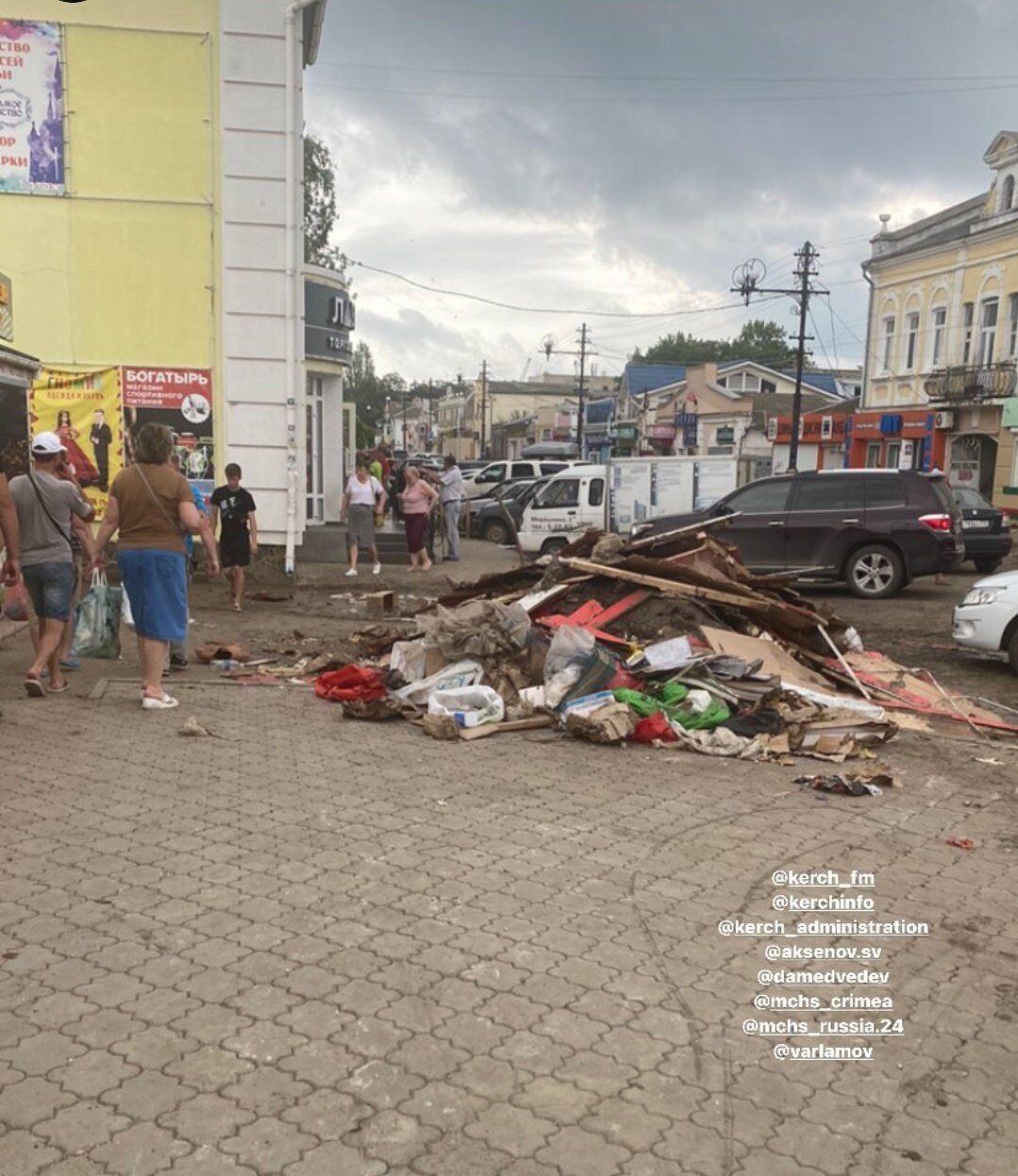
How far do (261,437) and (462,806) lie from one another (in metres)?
9.71

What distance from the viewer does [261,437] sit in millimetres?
13625

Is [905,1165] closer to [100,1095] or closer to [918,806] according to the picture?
[100,1095]

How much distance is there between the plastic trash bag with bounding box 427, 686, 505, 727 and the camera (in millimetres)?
6559

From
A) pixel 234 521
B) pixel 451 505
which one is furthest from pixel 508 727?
pixel 451 505

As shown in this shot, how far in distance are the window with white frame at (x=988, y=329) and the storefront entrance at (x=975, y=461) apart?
265 cm

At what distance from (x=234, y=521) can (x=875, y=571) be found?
A: 29.1 ft

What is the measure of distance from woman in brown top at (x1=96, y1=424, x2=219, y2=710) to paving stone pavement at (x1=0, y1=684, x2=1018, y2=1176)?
3.40 feet

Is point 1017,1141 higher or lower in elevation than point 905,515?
lower

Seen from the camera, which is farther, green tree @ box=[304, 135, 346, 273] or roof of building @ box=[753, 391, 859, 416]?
roof of building @ box=[753, 391, 859, 416]

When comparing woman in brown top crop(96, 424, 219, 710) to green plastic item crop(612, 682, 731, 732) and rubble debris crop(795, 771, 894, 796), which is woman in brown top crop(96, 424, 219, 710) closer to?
green plastic item crop(612, 682, 731, 732)

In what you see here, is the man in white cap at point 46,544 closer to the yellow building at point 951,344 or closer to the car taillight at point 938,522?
the car taillight at point 938,522

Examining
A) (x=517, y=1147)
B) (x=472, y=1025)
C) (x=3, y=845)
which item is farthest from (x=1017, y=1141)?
(x=3, y=845)

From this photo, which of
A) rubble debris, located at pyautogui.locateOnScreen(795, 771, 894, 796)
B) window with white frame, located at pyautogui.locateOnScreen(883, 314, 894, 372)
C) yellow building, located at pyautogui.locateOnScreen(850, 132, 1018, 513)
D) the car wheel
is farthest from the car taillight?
window with white frame, located at pyautogui.locateOnScreen(883, 314, 894, 372)

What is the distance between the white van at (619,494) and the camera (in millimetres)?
19531
